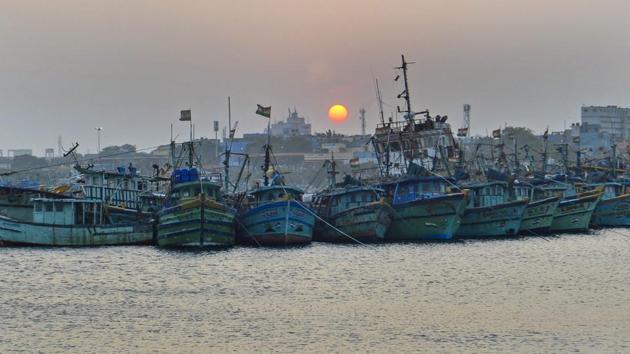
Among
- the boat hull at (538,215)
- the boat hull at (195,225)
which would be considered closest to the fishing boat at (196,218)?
the boat hull at (195,225)

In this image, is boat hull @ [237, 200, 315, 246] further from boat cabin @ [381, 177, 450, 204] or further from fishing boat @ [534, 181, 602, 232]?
fishing boat @ [534, 181, 602, 232]

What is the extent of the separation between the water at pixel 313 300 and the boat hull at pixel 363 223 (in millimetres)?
4294

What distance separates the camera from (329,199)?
76438 mm

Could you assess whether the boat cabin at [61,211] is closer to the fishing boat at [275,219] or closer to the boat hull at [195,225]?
the boat hull at [195,225]

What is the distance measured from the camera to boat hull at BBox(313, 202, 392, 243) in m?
70.7

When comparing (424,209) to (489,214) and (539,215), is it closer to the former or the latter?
(489,214)

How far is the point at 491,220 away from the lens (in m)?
78.3

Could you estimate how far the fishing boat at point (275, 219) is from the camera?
66938 mm

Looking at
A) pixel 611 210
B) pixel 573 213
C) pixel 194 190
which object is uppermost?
pixel 194 190

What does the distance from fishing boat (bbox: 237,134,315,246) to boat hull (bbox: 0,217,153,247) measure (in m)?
9.42

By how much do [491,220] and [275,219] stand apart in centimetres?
2111

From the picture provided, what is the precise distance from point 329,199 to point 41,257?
25025 mm

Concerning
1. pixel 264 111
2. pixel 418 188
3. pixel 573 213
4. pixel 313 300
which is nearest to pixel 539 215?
pixel 573 213

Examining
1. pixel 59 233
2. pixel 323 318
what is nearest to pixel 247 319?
pixel 323 318
